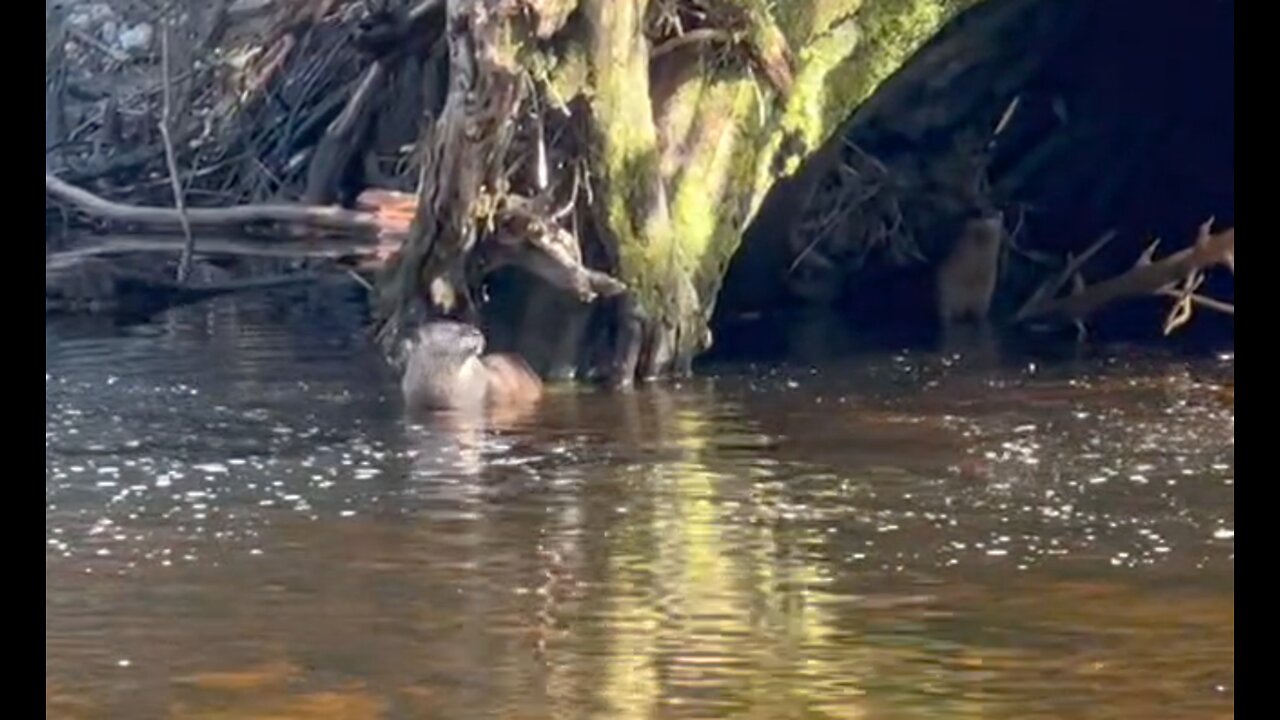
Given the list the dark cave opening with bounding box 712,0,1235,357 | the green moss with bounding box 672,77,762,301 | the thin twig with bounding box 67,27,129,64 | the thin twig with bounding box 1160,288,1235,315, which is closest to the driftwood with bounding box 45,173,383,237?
the dark cave opening with bounding box 712,0,1235,357

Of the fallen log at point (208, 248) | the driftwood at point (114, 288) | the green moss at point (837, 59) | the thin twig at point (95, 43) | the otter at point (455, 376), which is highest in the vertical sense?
the thin twig at point (95, 43)

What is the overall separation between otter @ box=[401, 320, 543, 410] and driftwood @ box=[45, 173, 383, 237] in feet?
17.8

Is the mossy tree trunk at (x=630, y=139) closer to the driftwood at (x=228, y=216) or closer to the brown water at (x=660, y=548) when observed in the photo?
the brown water at (x=660, y=548)

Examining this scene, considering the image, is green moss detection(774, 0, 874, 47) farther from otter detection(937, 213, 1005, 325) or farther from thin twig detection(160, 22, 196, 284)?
thin twig detection(160, 22, 196, 284)

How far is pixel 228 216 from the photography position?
872 inches

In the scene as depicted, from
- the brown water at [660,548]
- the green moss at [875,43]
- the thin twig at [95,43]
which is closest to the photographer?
the brown water at [660,548]

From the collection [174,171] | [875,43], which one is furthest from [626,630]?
[174,171]

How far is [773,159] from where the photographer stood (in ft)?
56.7

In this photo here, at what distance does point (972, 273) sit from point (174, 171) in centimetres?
591

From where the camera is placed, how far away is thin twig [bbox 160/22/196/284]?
21.4m

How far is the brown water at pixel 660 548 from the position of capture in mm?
8555

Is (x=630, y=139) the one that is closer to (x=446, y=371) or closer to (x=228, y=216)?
(x=446, y=371)

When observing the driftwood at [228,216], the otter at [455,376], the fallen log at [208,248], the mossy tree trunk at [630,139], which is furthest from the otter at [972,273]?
the otter at [455,376]

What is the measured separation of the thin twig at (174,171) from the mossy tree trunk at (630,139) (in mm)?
4617
